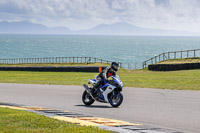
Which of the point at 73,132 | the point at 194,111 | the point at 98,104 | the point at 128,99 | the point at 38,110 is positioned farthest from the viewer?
the point at 128,99

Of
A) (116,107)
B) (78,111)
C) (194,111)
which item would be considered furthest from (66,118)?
(194,111)

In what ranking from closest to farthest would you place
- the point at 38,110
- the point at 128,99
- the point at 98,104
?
the point at 38,110 → the point at 98,104 → the point at 128,99

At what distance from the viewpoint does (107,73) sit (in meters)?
11.4

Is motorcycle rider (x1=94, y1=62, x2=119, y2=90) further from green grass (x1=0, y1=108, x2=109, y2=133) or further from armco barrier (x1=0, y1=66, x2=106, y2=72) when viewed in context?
armco barrier (x1=0, y1=66, x2=106, y2=72)

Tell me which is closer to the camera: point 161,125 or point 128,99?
point 161,125

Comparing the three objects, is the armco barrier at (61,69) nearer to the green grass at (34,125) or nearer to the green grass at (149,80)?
the green grass at (149,80)

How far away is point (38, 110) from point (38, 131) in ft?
11.8

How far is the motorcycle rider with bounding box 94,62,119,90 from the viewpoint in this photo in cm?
1118

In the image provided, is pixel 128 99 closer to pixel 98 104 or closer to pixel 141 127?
pixel 98 104

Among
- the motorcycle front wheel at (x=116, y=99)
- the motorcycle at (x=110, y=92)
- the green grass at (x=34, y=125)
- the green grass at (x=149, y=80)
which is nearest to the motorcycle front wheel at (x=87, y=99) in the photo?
the motorcycle at (x=110, y=92)

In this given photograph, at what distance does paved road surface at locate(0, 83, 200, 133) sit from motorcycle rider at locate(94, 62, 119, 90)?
2.83 feet

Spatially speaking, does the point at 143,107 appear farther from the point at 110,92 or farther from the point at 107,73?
the point at 107,73

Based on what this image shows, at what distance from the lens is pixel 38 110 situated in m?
11.1

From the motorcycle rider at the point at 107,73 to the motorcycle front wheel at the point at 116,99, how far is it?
636 millimetres
